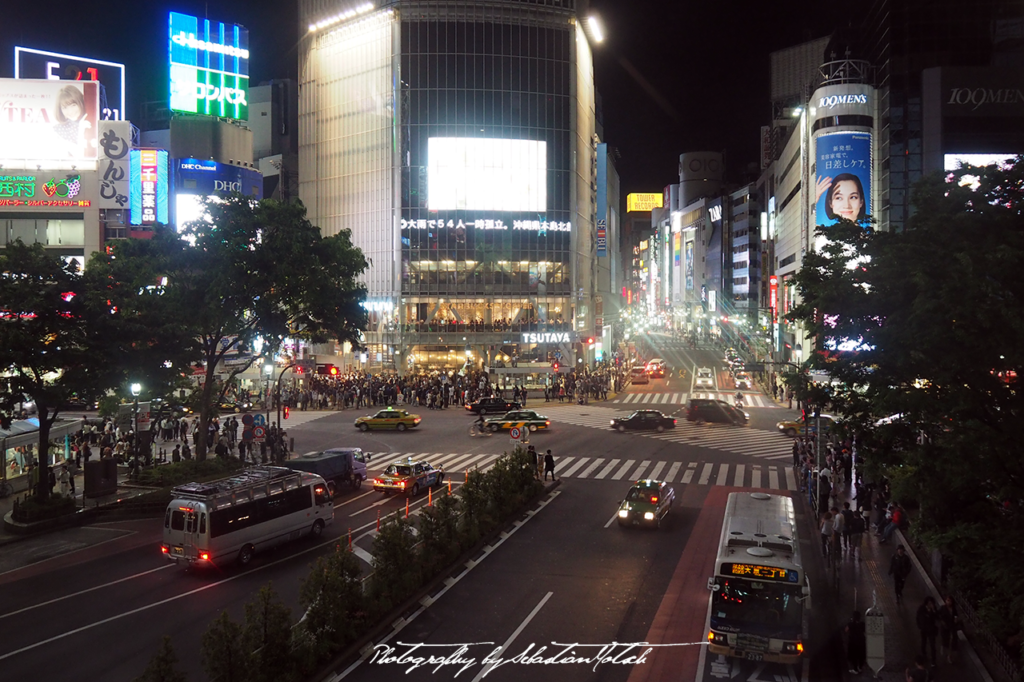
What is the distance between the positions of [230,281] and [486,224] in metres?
48.8

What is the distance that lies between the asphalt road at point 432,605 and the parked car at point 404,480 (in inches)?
30.7

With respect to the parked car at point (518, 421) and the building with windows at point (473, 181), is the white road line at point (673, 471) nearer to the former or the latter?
the parked car at point (518, 421)

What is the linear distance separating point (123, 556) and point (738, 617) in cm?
1660

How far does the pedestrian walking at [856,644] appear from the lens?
12992 mm

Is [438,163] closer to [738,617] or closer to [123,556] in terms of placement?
[123,556]

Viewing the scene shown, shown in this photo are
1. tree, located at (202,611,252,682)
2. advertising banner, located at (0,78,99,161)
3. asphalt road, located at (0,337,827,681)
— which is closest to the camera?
tree, located at (202,611,252,682)

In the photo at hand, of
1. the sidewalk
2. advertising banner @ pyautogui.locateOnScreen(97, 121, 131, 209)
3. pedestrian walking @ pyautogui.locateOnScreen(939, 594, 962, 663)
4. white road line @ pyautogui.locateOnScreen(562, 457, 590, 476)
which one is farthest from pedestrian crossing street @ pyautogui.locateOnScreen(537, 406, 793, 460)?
advertising banner @ pyautogui.locateOnScreen(97, 121, 131, 209)

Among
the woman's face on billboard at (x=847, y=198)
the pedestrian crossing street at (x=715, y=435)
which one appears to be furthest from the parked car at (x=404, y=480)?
the woman's face on billboard at (x=847, y=198)

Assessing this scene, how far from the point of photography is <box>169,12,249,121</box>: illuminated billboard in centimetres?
7219

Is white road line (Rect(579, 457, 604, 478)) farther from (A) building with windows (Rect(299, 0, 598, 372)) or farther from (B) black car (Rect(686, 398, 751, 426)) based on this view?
(A) building with windows (Rect(299, 0, 598, 372))

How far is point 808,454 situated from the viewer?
30094 millimetres

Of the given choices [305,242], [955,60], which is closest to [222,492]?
[305,242]

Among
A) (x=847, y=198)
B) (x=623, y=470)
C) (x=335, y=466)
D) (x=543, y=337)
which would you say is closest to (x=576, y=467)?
(x=623, y=470)

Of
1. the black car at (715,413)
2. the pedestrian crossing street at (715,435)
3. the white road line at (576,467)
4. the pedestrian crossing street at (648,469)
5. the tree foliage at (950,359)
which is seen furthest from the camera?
the black car at (715,413)
